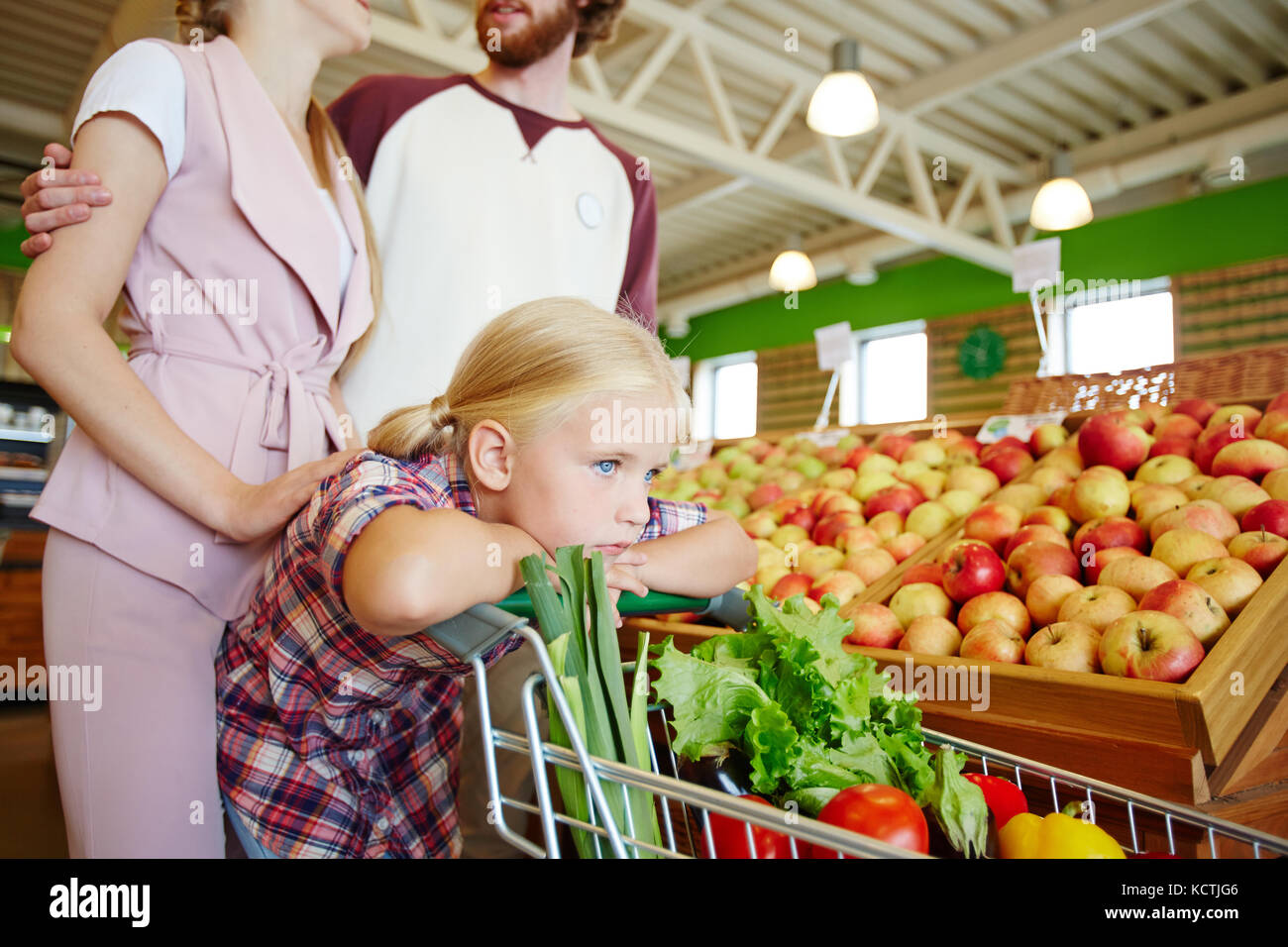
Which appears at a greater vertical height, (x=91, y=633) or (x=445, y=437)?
(x=445, y=437)

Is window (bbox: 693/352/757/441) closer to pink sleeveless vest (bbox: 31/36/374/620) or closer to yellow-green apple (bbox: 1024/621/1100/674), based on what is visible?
yellow-green apple (bbox: 1024/621/1100/674)

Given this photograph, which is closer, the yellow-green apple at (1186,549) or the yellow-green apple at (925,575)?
the yellow-green apple at (1186,549)

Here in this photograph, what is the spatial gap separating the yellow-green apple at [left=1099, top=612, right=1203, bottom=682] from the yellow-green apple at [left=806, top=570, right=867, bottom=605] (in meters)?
0.60

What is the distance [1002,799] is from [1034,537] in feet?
3.24

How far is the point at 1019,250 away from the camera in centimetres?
313

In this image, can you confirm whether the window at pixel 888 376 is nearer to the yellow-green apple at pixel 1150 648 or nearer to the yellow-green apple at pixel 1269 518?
the yellow-green apple at pixel 1269 518

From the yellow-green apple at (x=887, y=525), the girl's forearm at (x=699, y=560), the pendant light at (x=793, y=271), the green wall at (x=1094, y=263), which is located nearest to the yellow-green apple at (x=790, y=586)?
the yellow-green apple at (x=887, y=525)

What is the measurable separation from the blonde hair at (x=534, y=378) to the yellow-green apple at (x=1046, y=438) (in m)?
1.66

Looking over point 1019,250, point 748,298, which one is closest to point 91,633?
point 1019,250

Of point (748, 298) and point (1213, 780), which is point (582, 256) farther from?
point (748, 298)

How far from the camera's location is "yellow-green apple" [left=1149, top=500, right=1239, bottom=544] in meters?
1.60

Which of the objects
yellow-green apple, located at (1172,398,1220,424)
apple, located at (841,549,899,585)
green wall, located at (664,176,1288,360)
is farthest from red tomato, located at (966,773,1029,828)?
green wall, located at (664,176,1288,360)

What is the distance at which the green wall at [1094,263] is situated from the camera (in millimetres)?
7242
